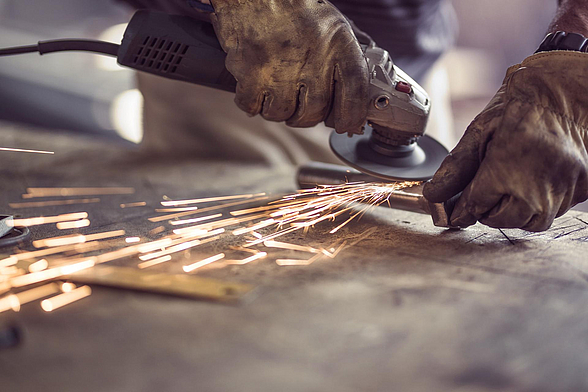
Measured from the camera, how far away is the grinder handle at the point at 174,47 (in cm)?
139

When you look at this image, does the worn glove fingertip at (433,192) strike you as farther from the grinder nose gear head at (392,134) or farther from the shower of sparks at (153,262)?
the shower of sparks at (153,262)

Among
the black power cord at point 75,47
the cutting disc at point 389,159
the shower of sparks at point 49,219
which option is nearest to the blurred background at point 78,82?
the cutting disc at point 389,159

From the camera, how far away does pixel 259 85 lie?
1321mm

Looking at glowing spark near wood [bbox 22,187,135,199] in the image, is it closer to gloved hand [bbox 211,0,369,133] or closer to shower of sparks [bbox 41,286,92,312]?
gloved hand [bbox 211,0,369,133]

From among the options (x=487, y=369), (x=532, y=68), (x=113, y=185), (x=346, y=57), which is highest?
(x=346, y=57)

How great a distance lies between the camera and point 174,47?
140 centimetres

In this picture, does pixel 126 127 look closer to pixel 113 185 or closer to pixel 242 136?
pixel 242 136

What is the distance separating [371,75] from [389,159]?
27cm

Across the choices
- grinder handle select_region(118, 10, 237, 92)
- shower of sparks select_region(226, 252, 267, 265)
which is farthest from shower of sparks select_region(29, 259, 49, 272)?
grinder handle select_region(118, 10, 237, 92)

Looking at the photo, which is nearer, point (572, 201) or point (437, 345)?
point (437, 345)

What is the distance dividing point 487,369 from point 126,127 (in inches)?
130

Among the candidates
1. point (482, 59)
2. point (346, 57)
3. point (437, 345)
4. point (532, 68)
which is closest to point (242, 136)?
point (346, 57)

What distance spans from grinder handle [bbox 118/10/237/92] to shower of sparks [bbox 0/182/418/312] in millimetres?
430

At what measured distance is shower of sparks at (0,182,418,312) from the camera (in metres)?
0.95
